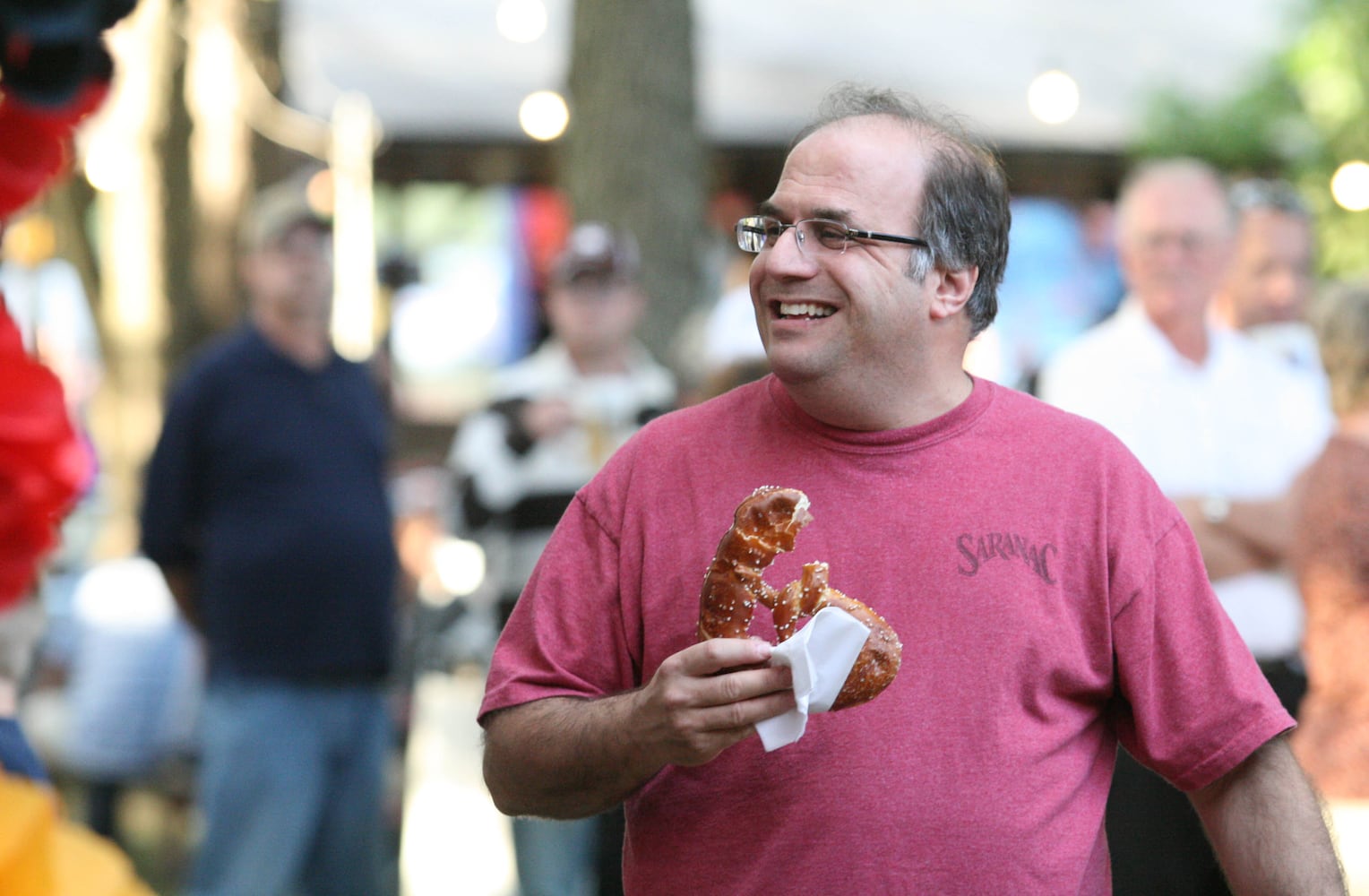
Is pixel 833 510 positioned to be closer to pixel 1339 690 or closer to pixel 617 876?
pixel 617 876

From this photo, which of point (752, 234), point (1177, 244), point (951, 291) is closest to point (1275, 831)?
point (951, 291)

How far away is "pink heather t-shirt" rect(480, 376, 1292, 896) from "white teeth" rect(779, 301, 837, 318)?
0.53 feet

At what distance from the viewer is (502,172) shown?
14711mm

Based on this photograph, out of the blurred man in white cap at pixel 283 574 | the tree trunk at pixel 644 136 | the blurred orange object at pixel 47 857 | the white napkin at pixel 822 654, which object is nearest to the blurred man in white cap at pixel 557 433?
the blurred man in white cap at pixel 283 574

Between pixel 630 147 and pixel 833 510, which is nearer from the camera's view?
pixel 833 510

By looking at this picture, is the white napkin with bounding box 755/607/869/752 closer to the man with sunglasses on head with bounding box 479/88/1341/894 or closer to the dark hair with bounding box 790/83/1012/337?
the man with sunglasses on head with bounding box 479/88/1341/894

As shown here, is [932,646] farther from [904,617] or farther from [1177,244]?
[1177,244]

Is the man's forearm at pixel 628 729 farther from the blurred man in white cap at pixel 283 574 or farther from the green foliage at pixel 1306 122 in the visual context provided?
the green foliage at pixel 1306 122

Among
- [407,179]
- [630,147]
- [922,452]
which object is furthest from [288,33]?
→ [922,452]

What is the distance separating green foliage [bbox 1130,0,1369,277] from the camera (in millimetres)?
11664

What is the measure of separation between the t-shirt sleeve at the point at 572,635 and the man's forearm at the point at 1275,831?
897mm

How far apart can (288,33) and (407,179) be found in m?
5.17

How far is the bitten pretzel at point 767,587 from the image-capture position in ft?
6.47

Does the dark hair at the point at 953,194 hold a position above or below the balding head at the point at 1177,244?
above
